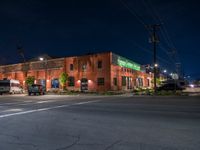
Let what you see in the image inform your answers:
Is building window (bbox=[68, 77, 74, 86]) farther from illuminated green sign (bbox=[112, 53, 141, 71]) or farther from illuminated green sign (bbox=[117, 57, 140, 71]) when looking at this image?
illuminated green sign (bbox=[117, 57, 140, 71])

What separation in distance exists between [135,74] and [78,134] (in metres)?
52.3

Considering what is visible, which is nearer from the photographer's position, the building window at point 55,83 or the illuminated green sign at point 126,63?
the illuminated green sign at point 126,63

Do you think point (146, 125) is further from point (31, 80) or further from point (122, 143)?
point (31, 80)

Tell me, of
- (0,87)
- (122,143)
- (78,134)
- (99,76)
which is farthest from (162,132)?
(0,87)

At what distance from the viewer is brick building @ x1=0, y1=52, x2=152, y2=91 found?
43.1 m

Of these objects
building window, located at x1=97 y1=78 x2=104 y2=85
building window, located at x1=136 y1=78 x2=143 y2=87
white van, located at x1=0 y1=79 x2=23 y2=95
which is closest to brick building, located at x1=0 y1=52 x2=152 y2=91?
building window, located at x1=97 y1=78 x2=104 y2=85

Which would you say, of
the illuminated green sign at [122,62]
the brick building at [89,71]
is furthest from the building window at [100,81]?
the illuminated green sign at [122,62]

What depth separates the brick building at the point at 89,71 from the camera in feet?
141

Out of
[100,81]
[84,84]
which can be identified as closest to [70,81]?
[84,84]

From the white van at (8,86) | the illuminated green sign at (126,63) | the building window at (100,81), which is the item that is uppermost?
the illuminated green sign at (126,63)

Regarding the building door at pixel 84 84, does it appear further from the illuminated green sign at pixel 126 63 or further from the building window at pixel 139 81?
the building window at pixel 139 81

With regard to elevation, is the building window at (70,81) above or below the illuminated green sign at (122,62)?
below

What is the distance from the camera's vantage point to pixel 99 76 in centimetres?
4369

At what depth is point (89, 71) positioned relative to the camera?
44969 millimetres
